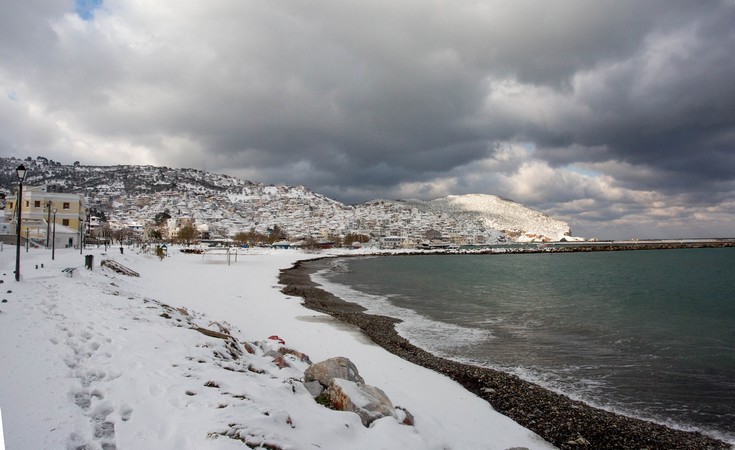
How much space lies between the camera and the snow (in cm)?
441

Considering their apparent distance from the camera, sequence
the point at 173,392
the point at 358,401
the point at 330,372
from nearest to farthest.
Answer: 1. the point at 173,392
2. the point at 358,401
3. the point at 330,372

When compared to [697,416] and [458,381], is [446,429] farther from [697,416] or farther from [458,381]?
[697,416]

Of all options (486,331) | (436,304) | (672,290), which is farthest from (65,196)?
(672,290)

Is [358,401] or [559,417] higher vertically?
[358,401]

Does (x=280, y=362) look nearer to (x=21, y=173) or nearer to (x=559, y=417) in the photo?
(x=559, y=417)

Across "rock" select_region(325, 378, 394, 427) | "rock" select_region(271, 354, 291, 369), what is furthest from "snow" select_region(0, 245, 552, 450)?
"rock" select_region(325, 378, 394, 427)

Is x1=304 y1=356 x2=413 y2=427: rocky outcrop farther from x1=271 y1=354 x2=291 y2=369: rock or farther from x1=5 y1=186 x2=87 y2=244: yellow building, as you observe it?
x1=5 y1=186 x2=87 y2=244: yellow building

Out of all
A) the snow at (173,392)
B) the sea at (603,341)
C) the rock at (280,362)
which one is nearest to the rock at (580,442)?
the snow at (173,392)

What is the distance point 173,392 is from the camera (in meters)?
5.39

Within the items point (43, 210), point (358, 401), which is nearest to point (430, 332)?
point (358, 401)

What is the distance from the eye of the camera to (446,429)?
23.1 feet

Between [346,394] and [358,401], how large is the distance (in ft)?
0.68

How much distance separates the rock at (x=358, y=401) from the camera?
5.74 m

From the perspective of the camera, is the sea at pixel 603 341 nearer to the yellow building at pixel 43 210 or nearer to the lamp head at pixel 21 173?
the lamp head at pixel 21 173
